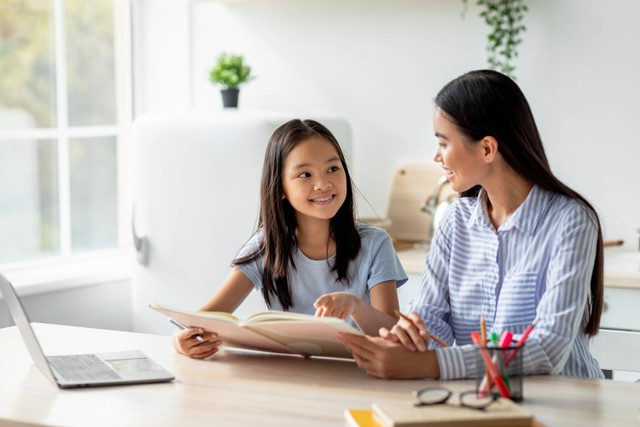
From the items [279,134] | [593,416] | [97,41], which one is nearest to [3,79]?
[97,41]

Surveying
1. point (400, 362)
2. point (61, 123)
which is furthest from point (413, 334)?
point (61, 123)

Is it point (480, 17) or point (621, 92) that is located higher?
point (480, 17)

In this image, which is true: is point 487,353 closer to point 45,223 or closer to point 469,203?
point 469,203

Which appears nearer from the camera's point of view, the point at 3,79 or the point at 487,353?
the point at 487,353

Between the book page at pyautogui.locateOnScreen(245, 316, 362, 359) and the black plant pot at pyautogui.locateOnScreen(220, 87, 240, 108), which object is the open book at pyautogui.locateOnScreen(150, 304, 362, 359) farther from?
the black plant pot at pyautogui.locateOnScreen(220, 87, 240, 108)

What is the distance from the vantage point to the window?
3.30 meters

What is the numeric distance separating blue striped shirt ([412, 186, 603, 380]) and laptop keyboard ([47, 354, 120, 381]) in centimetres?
60

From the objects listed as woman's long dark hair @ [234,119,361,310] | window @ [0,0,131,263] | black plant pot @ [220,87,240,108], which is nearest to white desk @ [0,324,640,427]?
woman's long dark hair @ [234,119,361,310]

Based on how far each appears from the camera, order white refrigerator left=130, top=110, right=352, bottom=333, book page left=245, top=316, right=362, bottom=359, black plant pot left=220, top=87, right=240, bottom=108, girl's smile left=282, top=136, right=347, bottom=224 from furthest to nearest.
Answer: black plant pot left=220, top=87, right=240, bottom=108, white refrigerator left=130, top=110, right=352, bottom=333, girl's smile left=282, top=136, right=347, bottom=224, book page left=245, top=316, right=362, bottom=359

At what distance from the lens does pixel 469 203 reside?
2.03 m

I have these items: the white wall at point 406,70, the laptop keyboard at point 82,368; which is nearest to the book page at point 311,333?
the laptop keyboard at point 82,368

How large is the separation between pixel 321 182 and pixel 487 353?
2.48 feet

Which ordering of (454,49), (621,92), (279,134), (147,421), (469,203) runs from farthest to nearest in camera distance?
1. (454,49)
2. (621,92)
3. (279,134)
4. (469,203)
5. (147,421)

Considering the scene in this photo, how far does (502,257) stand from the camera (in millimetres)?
1916
